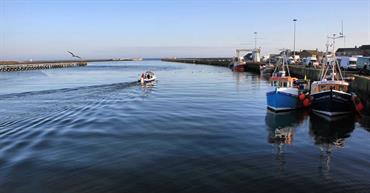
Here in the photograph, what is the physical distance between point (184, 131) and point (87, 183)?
974 cm

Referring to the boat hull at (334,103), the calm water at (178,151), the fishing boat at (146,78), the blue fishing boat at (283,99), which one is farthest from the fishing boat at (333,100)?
the fishing boat at (146,78)

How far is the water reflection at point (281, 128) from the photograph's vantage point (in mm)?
18545

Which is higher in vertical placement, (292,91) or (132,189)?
(292,91)

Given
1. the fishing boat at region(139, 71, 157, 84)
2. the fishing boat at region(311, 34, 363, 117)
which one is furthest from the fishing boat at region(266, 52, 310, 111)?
the fishing boat at region(139, 71, 157, 84)

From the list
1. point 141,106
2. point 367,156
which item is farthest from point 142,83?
point 367,156

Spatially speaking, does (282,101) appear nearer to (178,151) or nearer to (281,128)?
(281,128)

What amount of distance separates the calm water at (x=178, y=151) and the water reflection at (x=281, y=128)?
0.20ft

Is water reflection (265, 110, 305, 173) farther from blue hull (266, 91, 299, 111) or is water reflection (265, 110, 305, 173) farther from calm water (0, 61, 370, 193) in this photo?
blue hull (266, 91, 299, 111)

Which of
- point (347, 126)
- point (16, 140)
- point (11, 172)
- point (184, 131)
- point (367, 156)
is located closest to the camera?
point (11, 172)

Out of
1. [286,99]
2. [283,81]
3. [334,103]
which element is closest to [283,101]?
[286,99]

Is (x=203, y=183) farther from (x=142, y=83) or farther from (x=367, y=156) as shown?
(x=142, y=83)

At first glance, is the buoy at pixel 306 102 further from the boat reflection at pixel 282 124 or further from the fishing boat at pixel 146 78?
the fishing boat at pixel 146 78

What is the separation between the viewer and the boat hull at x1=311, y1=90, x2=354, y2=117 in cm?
2828

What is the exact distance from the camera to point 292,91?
3206 cm
